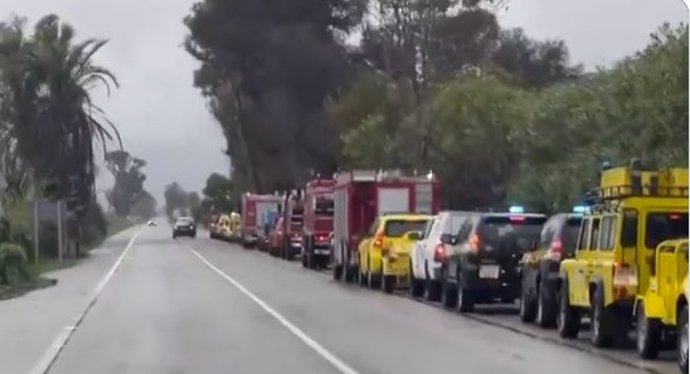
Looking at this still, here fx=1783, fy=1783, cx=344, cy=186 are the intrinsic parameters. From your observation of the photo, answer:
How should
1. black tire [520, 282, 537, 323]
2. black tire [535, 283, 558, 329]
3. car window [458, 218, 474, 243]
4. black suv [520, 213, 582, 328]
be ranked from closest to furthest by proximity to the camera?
black suv [520, 213, 582, 328], black tire [535, 283, 558, 329], black tire [520, 282, 537, 323], car window [458, 218, 474, 243]

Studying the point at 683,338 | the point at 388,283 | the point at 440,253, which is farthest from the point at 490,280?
the point at 683,338

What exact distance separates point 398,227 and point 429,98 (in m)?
25.3

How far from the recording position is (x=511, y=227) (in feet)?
98.3

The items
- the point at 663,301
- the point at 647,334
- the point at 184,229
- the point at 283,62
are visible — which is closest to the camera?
the point at 663,301

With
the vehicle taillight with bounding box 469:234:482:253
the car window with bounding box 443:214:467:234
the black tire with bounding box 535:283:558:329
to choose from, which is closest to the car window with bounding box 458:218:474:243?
the vehicle taillight with bounding box 469:234:482:253

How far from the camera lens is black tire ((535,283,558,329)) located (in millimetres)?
25625

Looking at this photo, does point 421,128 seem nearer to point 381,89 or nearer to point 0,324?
point 381,89

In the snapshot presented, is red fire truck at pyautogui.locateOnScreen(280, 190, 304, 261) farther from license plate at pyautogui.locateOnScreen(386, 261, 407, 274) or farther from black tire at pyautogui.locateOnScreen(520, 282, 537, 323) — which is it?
black tire at pyautogui.locateOnScreen(520, 282, 537, 323)

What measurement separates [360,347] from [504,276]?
24.8 feet

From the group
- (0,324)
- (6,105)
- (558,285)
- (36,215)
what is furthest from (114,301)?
(6,105)

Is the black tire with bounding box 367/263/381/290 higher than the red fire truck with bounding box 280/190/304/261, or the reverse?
the red fire truck with bounding box 280/190/304/261

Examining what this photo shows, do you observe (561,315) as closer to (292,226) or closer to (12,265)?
(12,265)

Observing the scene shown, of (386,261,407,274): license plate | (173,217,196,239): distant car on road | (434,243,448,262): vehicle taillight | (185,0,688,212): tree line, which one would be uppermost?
(185,0,688,212): tree line

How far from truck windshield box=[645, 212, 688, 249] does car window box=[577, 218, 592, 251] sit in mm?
1903
